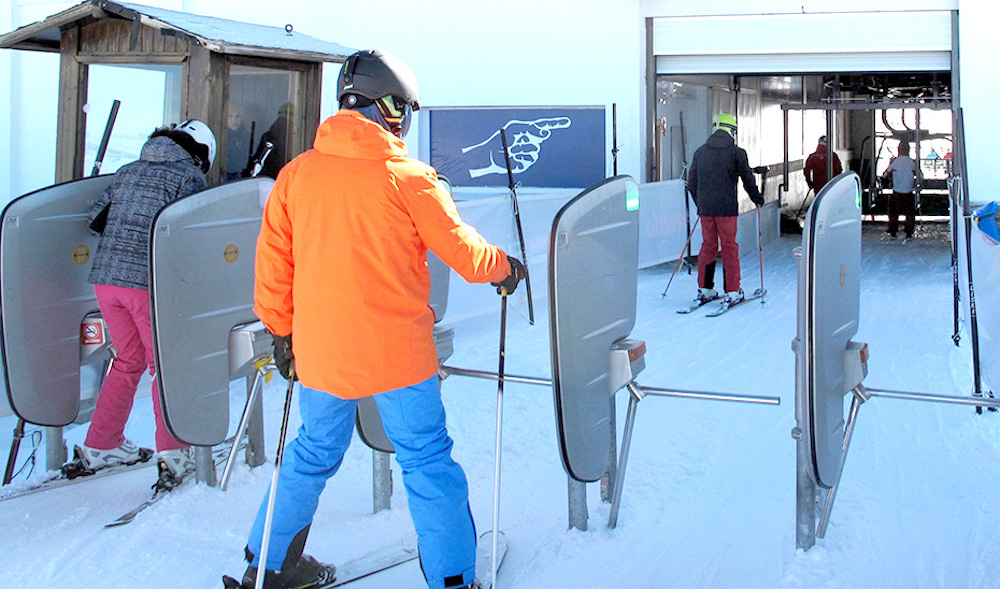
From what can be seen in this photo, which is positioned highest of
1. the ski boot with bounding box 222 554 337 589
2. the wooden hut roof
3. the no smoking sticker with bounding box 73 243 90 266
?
the wooden hut roof

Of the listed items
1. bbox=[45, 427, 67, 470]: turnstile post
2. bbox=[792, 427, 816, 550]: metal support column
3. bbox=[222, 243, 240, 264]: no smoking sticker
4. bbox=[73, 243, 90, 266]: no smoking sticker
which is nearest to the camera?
bbox=[792, 427, 816, 550]: metal support column

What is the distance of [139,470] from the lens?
16.4ft

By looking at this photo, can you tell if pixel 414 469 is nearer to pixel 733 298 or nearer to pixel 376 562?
pixel 376 562

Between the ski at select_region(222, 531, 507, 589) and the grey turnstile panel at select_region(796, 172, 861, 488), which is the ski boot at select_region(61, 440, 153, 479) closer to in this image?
the ski at select_region(222, 531, 507, 589)

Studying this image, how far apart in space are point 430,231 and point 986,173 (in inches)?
398

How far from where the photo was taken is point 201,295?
424 centimetres

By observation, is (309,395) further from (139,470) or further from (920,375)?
(920,375)

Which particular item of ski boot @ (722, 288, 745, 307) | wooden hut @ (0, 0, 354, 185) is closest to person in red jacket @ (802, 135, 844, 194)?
ski boot @ (722, 288, 745, 307)

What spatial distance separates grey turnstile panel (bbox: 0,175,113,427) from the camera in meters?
4.61

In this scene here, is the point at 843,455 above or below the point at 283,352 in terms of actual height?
below

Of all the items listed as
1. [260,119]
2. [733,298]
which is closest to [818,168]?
[733,298]

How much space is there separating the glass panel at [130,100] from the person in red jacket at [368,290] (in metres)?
3.35

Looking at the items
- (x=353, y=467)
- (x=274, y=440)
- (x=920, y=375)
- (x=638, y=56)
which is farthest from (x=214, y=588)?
(x=638, y=56)

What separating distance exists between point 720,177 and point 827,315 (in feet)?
19.8
